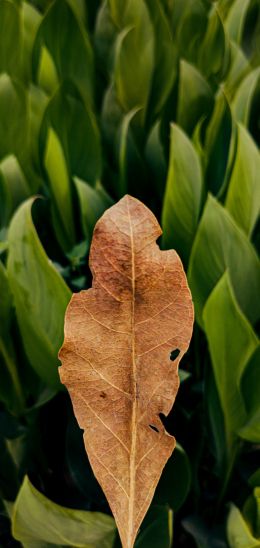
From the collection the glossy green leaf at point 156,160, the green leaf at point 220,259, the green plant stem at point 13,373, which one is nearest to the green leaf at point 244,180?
the green leaf at point 220,259

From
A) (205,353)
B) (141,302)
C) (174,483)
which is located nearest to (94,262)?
(141,302)

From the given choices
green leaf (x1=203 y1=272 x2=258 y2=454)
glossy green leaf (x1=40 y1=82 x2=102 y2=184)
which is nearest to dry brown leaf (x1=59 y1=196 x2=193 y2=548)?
green leaf (x1=203 y1=272 x2=258 y2=454)

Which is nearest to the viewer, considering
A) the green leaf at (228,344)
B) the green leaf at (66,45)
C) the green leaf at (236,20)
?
the green leaf at (228,344)

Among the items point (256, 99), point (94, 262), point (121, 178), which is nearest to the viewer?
point (94, 262)

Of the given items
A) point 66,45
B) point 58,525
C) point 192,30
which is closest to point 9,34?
point 66,45

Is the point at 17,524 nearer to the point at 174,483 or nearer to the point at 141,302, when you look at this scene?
the point at 174,483

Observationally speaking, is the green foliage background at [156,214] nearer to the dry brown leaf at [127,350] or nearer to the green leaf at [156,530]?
the green leaf at [156,530]

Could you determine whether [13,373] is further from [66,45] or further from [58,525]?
[66,45]
